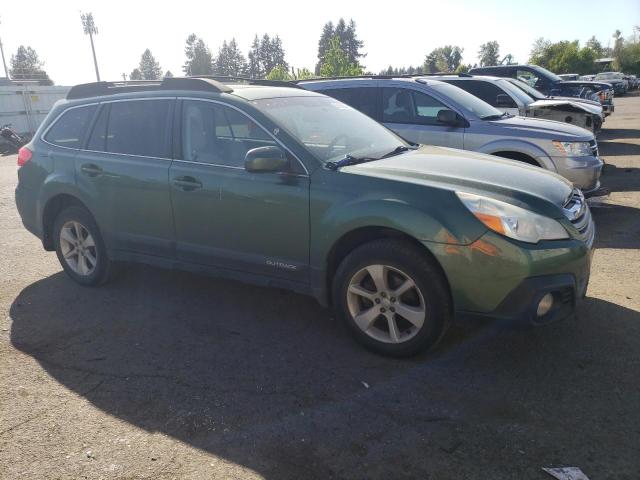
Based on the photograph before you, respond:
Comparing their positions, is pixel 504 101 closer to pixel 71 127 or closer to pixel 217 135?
pixel 217 135

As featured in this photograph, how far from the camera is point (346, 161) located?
3.96 m

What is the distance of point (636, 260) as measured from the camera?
5.50 meters

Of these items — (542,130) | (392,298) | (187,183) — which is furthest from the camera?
(542,130)

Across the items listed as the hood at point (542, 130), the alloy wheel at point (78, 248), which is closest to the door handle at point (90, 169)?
the alloy wheel at point (78, 248)

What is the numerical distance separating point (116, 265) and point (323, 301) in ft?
7.71

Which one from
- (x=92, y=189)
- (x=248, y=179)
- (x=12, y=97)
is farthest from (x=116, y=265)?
(x=12, y=97)

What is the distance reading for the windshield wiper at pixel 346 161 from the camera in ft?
12.7

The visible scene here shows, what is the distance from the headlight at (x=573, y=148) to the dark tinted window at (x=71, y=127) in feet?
18.0

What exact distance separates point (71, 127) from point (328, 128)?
2.58m

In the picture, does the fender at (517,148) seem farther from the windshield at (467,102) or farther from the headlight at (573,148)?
the windshield at (467,102)

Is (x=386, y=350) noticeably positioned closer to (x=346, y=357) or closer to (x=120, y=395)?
(x=346, y=357)

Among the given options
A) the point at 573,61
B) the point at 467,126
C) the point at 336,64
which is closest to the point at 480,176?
the point at 467,126

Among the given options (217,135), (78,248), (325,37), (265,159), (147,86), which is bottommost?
(78,248)

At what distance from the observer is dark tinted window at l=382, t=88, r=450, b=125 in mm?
7500
